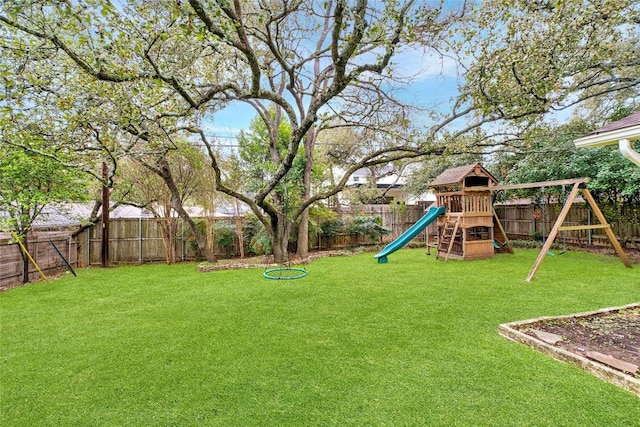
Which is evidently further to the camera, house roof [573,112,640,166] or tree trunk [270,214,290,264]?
tree trunk [270,214,290,264]

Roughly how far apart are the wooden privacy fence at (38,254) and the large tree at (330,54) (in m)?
4.17

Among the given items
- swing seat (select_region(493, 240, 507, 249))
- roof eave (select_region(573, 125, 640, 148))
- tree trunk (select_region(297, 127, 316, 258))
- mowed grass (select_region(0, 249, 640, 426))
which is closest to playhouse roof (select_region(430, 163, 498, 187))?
swing seat (select_region(493, 240, 507, 249))

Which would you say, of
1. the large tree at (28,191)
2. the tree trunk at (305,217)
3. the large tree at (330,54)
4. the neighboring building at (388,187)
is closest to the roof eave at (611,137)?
the large tree at (330,54)

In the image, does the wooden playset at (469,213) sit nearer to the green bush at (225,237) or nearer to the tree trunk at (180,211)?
the green bush at (225,237)

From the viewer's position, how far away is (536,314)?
3.79 m

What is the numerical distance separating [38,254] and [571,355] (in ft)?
31.0

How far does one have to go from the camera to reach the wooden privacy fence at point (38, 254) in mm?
6254

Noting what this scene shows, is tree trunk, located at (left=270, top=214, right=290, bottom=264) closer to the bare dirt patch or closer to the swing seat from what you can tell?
the swing seat

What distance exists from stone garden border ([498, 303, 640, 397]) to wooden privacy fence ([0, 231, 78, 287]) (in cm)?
855

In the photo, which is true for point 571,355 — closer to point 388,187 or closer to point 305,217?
point 305,217

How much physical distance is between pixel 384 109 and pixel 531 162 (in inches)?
204

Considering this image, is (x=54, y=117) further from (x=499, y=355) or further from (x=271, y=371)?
(x=499, y=355)

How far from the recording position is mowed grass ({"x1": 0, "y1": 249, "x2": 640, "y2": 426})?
2.08 m

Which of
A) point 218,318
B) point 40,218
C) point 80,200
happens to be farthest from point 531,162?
point 40,218
